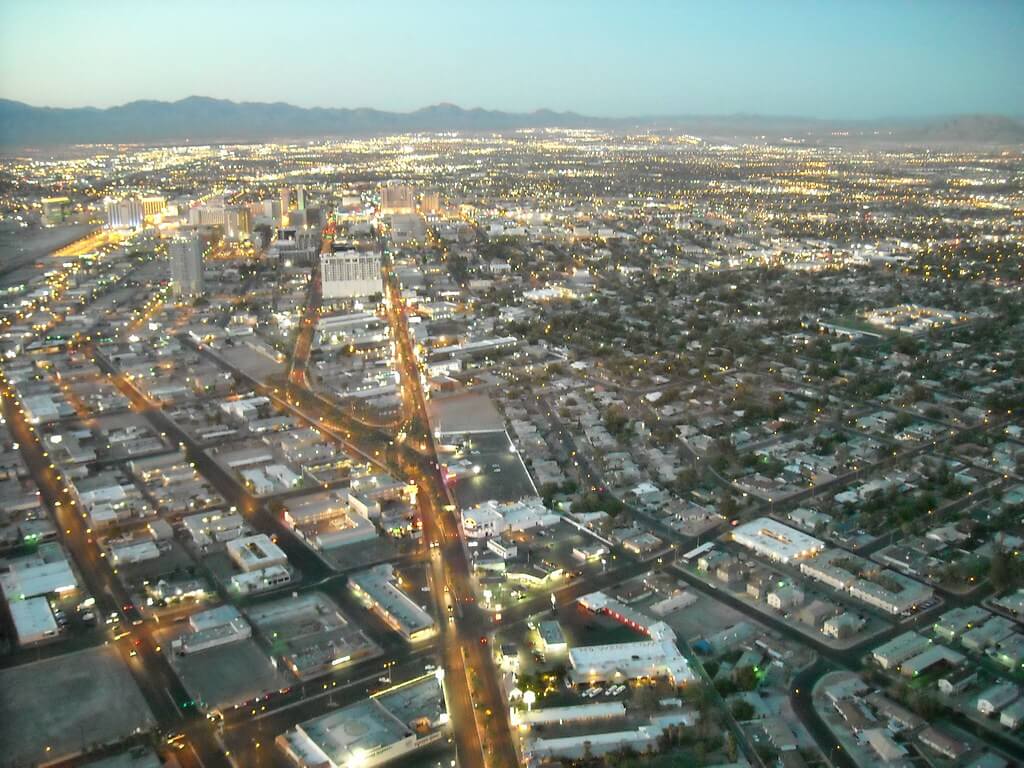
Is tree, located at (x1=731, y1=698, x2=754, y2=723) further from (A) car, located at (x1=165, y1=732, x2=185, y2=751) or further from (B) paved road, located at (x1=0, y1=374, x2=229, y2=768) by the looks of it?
(A) car, located at (x1=165, y1=732, x2=185, y2=751)

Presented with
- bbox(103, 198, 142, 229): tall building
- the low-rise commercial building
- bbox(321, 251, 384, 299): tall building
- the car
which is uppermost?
bbox(103, 198, 142, 229): tall building

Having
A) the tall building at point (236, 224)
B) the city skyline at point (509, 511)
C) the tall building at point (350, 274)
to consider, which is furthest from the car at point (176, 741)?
the tall building at point (236, 224)

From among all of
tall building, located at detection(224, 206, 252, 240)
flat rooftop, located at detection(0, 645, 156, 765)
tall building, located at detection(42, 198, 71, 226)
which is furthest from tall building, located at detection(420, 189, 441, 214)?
flat rooftop, located at detection(0, 645, 156, 765)

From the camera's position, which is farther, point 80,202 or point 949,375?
point 80,202

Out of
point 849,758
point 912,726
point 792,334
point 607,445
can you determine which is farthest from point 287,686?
point 792,334

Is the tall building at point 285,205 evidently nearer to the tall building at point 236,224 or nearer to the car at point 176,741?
the tall building at point 236,224

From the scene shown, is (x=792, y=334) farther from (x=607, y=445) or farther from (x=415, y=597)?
(x=415, y=597)
